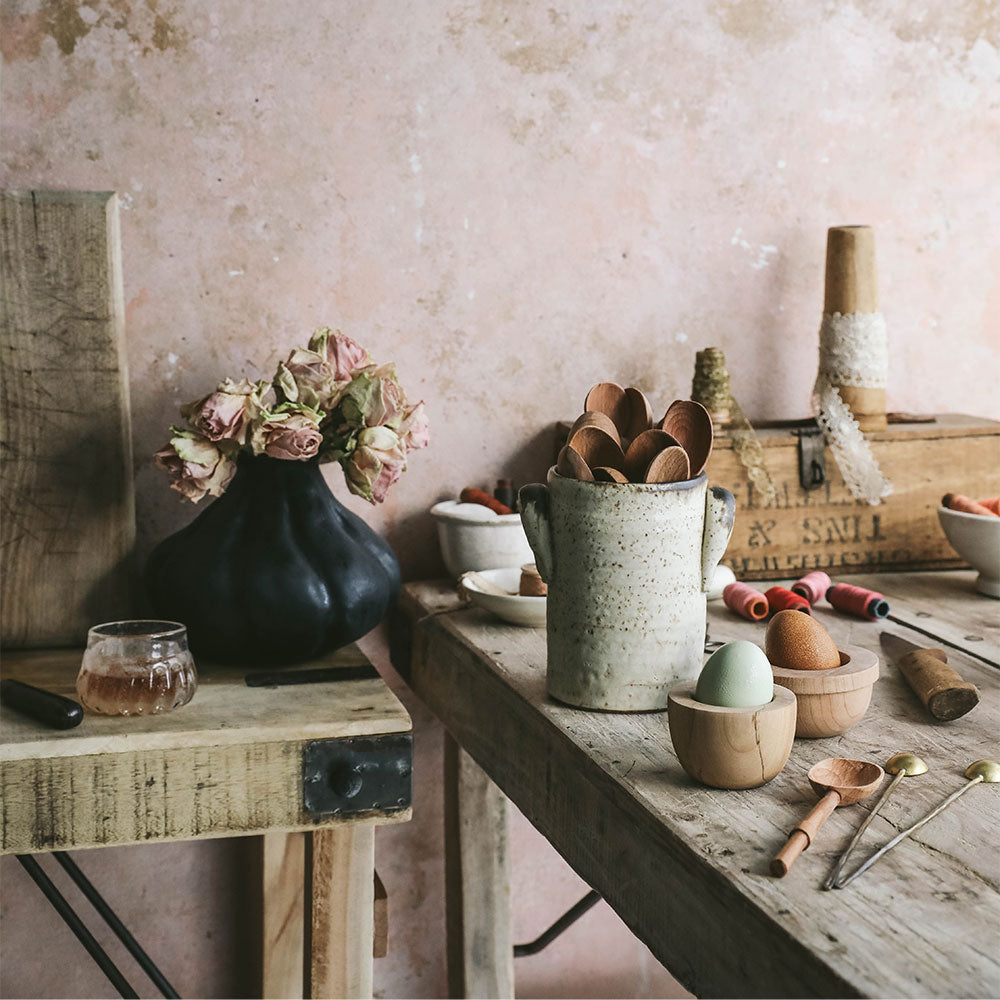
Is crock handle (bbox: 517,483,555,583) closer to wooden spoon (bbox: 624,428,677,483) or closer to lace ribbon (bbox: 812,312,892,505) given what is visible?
wooden spoon (bbox: 624,428,677,483)

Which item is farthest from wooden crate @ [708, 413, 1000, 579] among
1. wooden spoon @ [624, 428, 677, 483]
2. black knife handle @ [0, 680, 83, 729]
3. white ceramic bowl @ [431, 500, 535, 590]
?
black knife handle @ [0, 680, 83, 729]

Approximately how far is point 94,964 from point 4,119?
1176mm

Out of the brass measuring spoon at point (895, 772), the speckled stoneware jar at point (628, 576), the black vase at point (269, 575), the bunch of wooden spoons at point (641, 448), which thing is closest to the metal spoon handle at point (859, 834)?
the brass measuring spoon at point (895, 772)

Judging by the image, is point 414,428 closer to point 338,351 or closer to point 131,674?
point 338,351

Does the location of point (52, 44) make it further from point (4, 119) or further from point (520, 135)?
point (520, 135)

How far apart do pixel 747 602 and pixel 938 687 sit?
34cm

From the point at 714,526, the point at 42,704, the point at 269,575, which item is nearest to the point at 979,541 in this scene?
the point at 714,526

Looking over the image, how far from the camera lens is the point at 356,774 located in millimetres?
1170

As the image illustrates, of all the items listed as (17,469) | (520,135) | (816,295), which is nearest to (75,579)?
(17,469)

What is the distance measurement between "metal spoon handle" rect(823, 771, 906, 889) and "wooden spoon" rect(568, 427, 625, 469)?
370mm

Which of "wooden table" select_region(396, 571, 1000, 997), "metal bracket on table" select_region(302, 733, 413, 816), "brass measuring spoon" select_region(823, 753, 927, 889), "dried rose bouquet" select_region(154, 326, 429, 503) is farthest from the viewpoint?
"dried rose bouquet" select_region(154, 326, 429, 503)

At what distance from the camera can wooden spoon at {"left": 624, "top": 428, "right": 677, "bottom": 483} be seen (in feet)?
3.39

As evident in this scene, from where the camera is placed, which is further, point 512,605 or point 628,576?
point 512,605

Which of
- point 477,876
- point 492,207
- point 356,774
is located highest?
point 492,207
